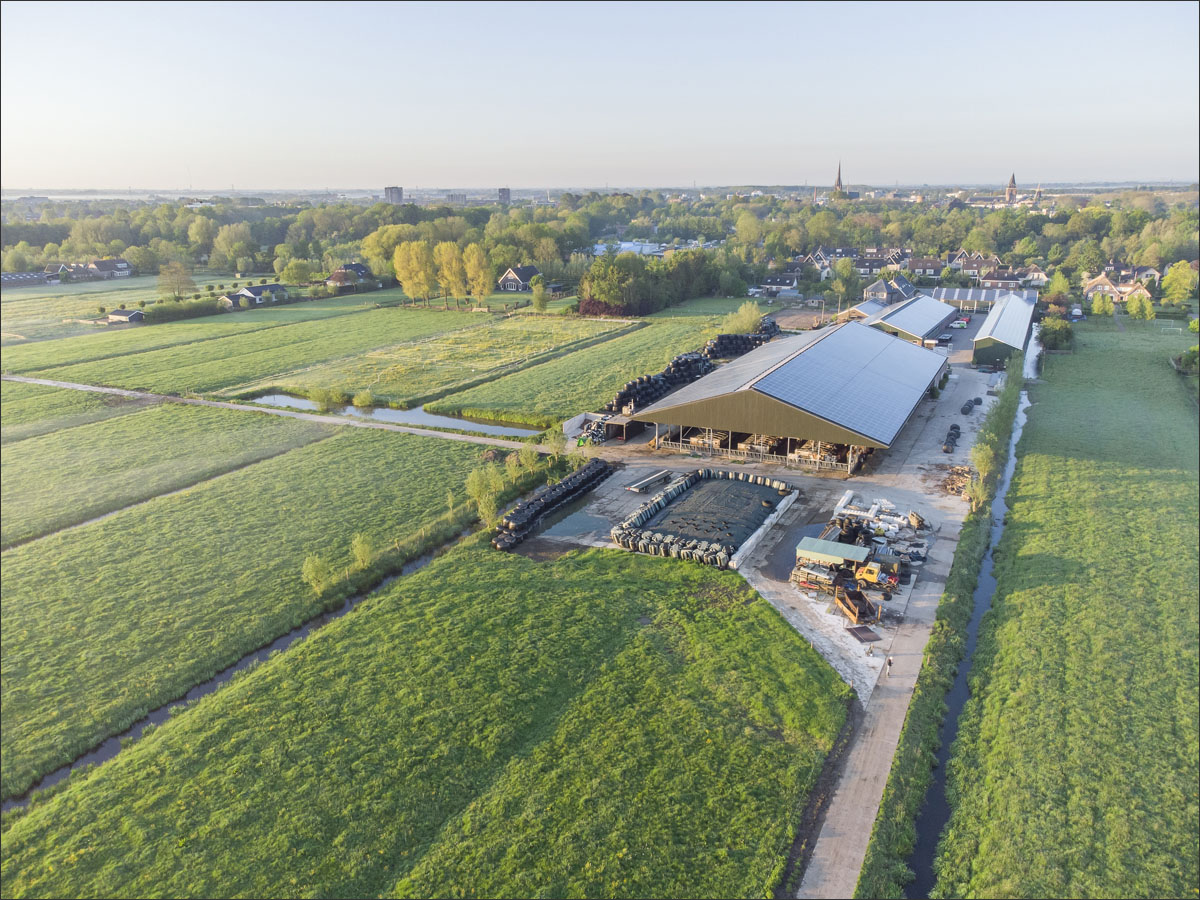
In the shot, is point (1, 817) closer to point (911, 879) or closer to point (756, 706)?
point (756, 706)

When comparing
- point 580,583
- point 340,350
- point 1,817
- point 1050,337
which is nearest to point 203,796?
point 1,817

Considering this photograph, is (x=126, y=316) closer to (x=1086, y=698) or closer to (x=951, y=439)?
(x=951, y=439)

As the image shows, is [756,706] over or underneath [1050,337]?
underneath

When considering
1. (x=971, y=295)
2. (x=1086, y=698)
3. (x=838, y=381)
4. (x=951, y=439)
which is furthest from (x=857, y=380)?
(x=971, y=295)

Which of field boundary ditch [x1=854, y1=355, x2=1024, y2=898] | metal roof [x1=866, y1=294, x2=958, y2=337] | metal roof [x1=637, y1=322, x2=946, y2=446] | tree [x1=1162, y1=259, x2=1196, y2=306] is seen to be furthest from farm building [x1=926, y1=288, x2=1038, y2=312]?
field boundary ditch [x1=854, y1=355, x2=1024, y2=898]

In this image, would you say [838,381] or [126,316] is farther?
[126,316]

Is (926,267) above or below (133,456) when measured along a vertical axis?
above
